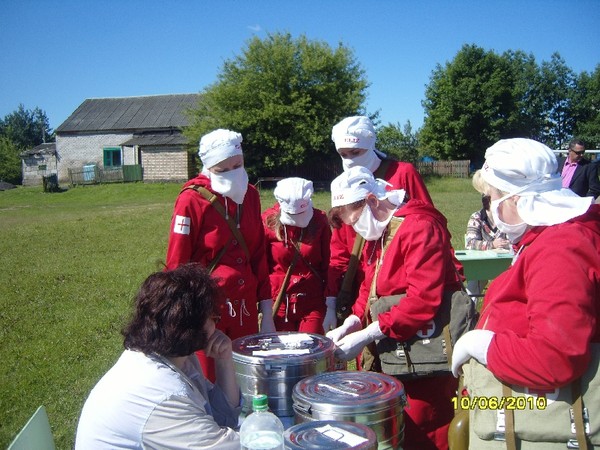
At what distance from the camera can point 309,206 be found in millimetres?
4285

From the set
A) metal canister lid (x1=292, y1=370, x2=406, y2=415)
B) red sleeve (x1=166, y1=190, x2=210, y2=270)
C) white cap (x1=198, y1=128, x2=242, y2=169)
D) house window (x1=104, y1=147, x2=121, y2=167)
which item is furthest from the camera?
house window (x1=104, y1=147, x2=121, y2=167)

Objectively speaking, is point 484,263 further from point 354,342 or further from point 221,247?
point 354,342

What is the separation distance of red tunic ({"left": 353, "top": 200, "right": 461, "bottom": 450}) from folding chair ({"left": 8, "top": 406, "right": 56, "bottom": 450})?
151cm

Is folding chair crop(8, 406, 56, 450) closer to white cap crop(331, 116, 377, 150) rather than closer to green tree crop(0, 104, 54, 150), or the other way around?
white cap crop(331, 116, 377, 150)

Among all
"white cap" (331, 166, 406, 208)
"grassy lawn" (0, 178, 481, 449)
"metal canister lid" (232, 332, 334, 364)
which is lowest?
"grassy lawn" (0, 178, 481, 449)

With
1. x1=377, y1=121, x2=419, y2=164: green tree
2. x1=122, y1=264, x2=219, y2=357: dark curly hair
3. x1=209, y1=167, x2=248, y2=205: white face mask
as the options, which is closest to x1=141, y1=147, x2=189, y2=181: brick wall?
x1=377, y1=121, x2=419, y2=164: green tree

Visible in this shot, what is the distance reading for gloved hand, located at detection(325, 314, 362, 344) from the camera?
3.01m

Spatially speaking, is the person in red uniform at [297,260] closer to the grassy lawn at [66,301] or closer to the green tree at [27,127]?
the grassy lawn at [66,301]

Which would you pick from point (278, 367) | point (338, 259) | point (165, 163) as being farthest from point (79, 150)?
point (278, 367)

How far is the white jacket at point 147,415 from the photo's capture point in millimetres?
2027

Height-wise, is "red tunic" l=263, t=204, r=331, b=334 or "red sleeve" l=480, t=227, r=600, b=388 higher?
"red sleeve" l=480, t=227, r=600, b=388

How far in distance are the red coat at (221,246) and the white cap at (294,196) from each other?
1.37 ft

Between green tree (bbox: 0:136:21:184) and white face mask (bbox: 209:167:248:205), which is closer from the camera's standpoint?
white face mask (bbox: 209:167:248:205)

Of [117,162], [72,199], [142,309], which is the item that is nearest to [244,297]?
[142,309]
